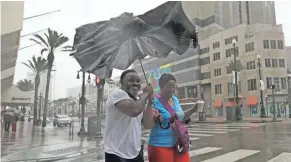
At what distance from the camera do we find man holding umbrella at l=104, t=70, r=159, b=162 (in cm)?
258

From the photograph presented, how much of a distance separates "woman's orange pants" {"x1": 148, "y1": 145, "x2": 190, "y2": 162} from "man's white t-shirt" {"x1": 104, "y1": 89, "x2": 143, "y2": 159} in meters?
0.35

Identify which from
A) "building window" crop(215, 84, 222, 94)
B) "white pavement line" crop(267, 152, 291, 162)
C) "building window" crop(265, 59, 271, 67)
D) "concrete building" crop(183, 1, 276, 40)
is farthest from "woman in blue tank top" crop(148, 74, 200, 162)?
"concrete building" crop(183, 1, 276, 40)

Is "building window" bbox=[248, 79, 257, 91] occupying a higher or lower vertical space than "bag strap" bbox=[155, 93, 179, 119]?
higher

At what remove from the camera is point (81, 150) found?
10.0 meters

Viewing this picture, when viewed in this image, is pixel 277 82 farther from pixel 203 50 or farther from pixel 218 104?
pixel 203 50

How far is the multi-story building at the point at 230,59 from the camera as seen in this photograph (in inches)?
1879

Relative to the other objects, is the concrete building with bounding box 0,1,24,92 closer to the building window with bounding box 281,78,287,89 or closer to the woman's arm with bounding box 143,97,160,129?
the woman's arm with bounding box 143,97,160,129

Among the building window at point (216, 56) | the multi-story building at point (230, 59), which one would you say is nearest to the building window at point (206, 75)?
A: the multi-story building at point (230, 59)

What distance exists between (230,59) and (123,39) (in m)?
53.0

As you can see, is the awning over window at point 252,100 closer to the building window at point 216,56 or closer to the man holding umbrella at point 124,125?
the building window at point 216,56

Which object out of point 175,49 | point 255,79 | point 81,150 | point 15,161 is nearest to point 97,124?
point 81,150

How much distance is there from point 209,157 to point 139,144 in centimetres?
543

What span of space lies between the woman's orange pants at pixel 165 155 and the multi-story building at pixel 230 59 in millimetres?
30675

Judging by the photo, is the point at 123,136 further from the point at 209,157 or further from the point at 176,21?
the point at 209,157
